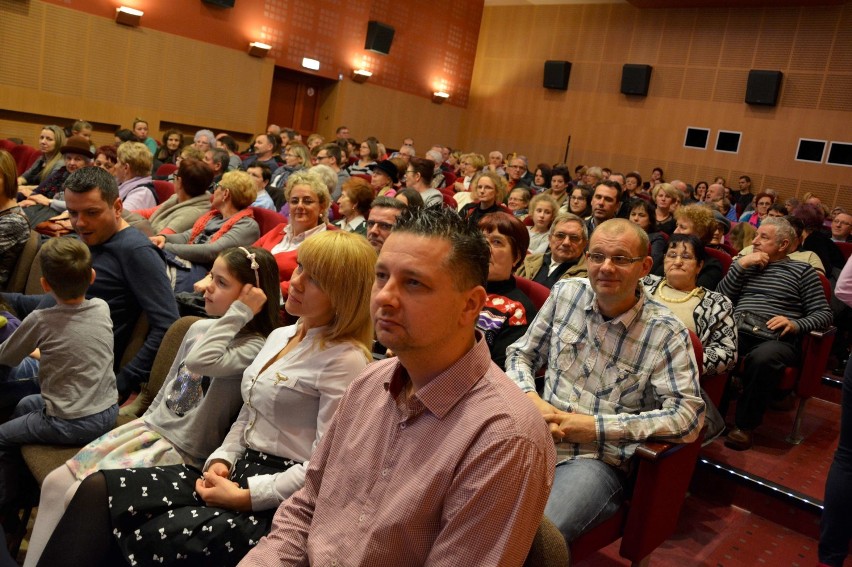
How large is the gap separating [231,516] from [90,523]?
1.05 ft

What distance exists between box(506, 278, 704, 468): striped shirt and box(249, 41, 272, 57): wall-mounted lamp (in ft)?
34.2

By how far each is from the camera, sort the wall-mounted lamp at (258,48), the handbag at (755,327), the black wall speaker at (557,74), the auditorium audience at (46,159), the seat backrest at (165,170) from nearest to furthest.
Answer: the handbag at (755,327) → the auditorium audience at (46,159) → the seat backrest at (165,170) → the wall-mounted lamp at (258,48) → the black wall speaker at (557,74)

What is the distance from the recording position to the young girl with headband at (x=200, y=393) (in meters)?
1.93

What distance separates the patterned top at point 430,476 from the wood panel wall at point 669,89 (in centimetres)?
1112

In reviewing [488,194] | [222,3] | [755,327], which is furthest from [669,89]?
[755,327]

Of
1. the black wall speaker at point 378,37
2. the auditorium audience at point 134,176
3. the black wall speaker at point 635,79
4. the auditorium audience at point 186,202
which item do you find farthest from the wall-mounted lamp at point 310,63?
the auditorium audience at point 186,202

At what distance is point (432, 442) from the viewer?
3.97ft

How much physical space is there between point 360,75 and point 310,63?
3.74 feet

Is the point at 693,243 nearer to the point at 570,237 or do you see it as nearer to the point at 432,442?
the point at 570,237

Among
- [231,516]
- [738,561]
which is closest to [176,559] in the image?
[231,516]

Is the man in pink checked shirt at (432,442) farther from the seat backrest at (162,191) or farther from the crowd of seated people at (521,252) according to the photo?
the seat backrest at (162,191)

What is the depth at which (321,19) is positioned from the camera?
1234 centimetres

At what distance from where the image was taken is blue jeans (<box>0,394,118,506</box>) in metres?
2.10

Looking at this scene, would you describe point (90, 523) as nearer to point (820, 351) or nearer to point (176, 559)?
point (176, 559)
